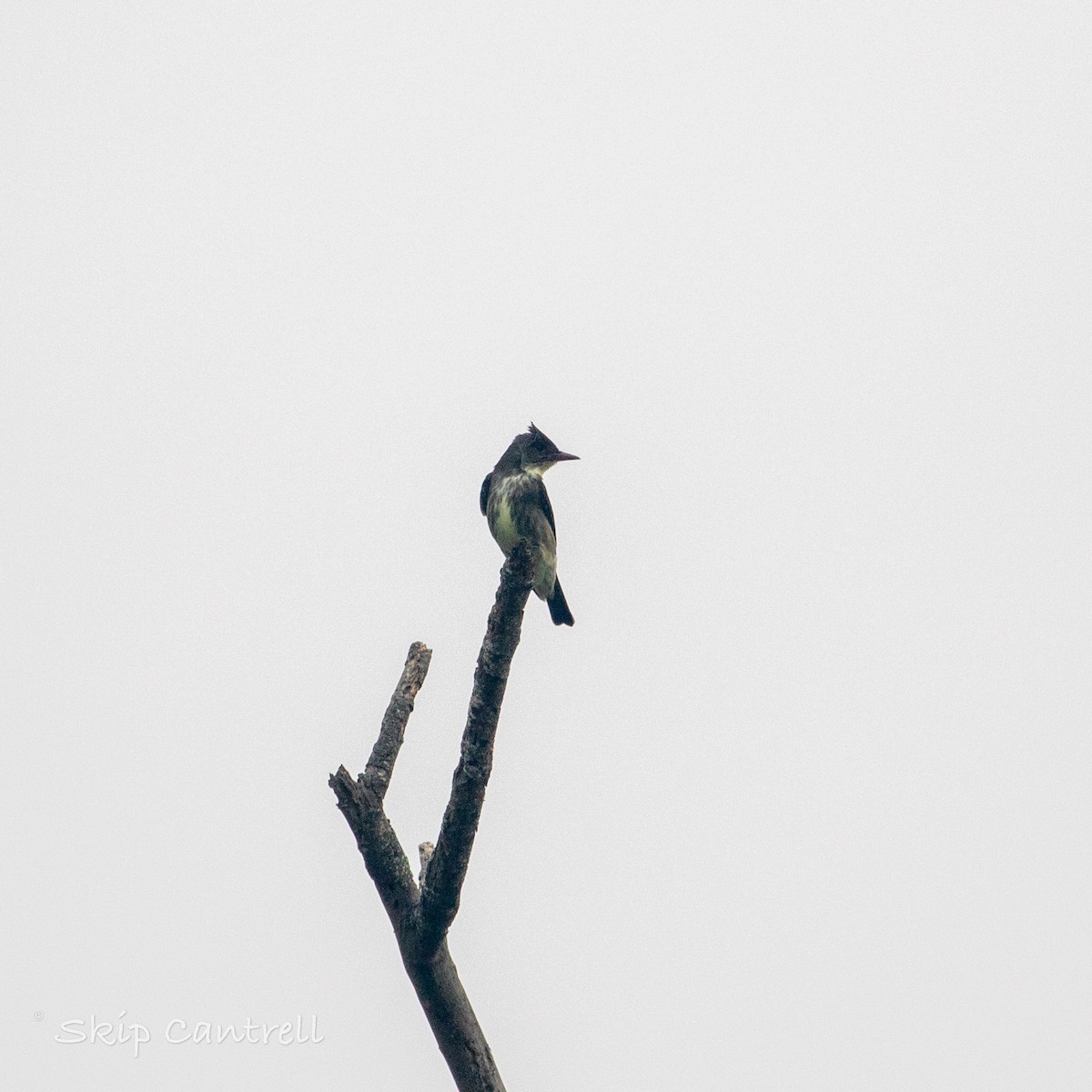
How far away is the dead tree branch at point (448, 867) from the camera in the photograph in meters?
5.64

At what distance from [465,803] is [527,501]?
168 inches

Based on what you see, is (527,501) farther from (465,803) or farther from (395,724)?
(465,803)

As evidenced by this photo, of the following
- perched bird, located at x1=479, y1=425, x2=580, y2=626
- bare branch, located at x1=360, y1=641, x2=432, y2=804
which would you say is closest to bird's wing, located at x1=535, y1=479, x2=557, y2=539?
perched bird, located at x1=479, y1=425, x2=580, y2=626

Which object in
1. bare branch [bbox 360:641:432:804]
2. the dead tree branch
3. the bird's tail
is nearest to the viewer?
the dead tree branch

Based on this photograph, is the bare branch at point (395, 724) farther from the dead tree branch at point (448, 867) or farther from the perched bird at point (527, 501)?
the perched bird at point (527, 501)

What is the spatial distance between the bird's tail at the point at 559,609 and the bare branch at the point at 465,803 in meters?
4.50

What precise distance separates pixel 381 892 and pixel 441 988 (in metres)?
0.52

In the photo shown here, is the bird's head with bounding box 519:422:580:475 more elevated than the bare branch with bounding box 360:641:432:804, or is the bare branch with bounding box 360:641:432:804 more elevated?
the bird's head with bounding box 519:422:580:475

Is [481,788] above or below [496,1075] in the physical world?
above

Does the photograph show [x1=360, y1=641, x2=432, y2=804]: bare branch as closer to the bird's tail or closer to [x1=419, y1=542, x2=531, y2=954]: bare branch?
[x1=419, y1=542, x2=531, y2=954]: bare branch

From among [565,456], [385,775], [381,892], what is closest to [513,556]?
[385,775]

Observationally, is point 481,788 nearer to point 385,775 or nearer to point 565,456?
point 385,775

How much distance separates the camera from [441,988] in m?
5.70

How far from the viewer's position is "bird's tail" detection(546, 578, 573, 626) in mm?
10508
